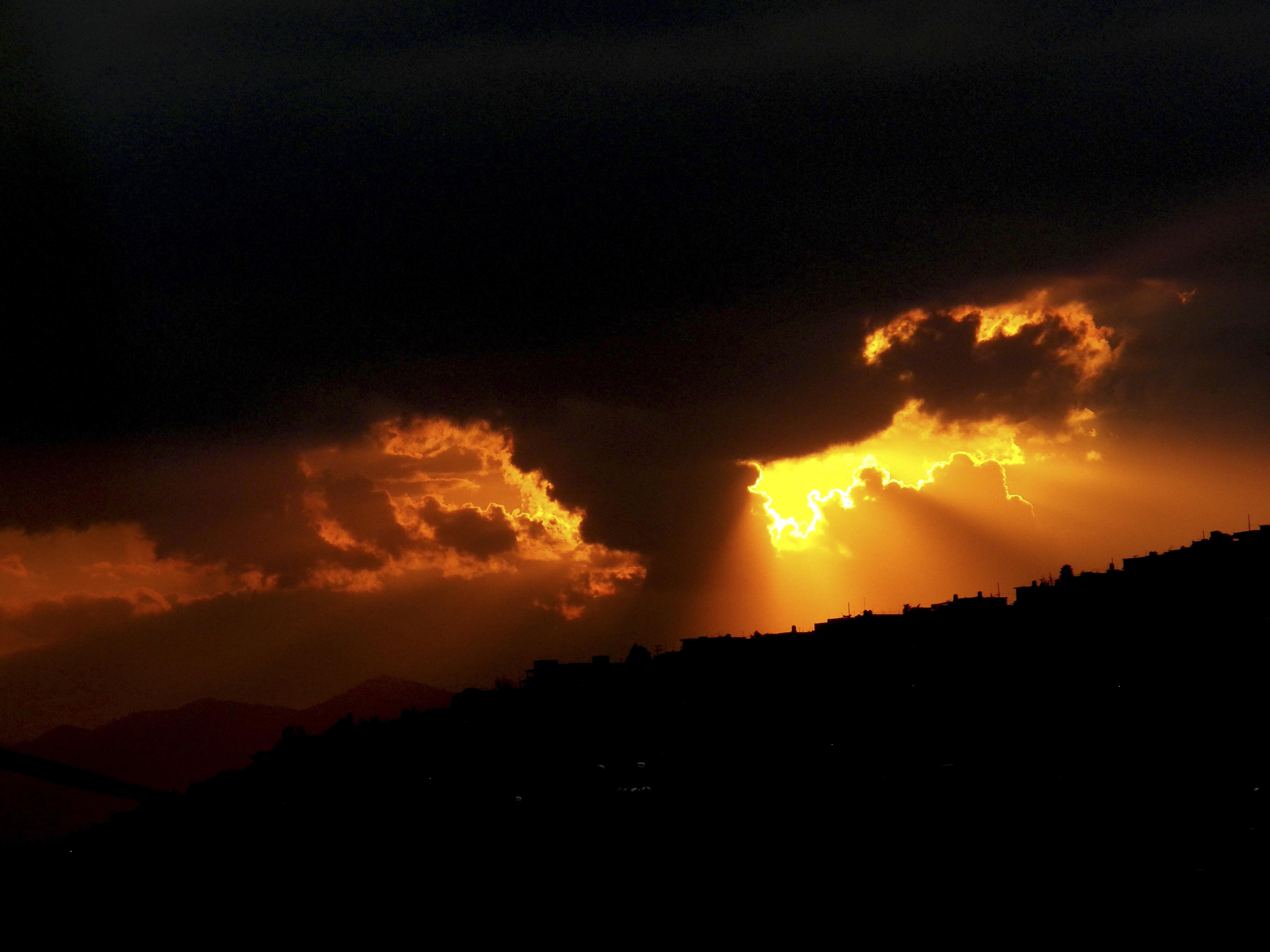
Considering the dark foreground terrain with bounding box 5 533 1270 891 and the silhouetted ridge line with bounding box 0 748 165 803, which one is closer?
the silhouetted ridge line with bounding box 0 748 165 803

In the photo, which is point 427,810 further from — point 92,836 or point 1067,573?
point 1067,573

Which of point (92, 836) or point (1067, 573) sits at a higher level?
Answer: point (1067, 573)

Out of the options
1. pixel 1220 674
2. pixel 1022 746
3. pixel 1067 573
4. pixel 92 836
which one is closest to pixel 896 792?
pixel 1022 746

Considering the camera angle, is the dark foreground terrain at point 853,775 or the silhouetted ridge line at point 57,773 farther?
the dark foreground terrain at point 853,775

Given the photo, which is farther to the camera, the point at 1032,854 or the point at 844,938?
the point at 1032,854

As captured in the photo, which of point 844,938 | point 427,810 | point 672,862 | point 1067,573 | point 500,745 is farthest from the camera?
point 1067,573

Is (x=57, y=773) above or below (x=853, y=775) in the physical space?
above

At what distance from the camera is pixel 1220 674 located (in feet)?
167

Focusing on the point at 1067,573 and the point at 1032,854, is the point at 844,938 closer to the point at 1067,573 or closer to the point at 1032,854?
the point at 1032,854

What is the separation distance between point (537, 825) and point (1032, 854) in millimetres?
17899

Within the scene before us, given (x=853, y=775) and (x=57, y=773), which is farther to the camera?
(x=853, y=775)

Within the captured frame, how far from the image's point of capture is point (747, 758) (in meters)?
54.4

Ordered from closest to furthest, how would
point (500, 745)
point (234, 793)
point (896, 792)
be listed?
point (896, 792), point (234, 793), point (500, 745)

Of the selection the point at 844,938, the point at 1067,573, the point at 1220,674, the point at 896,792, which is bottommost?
the point at 844,938
